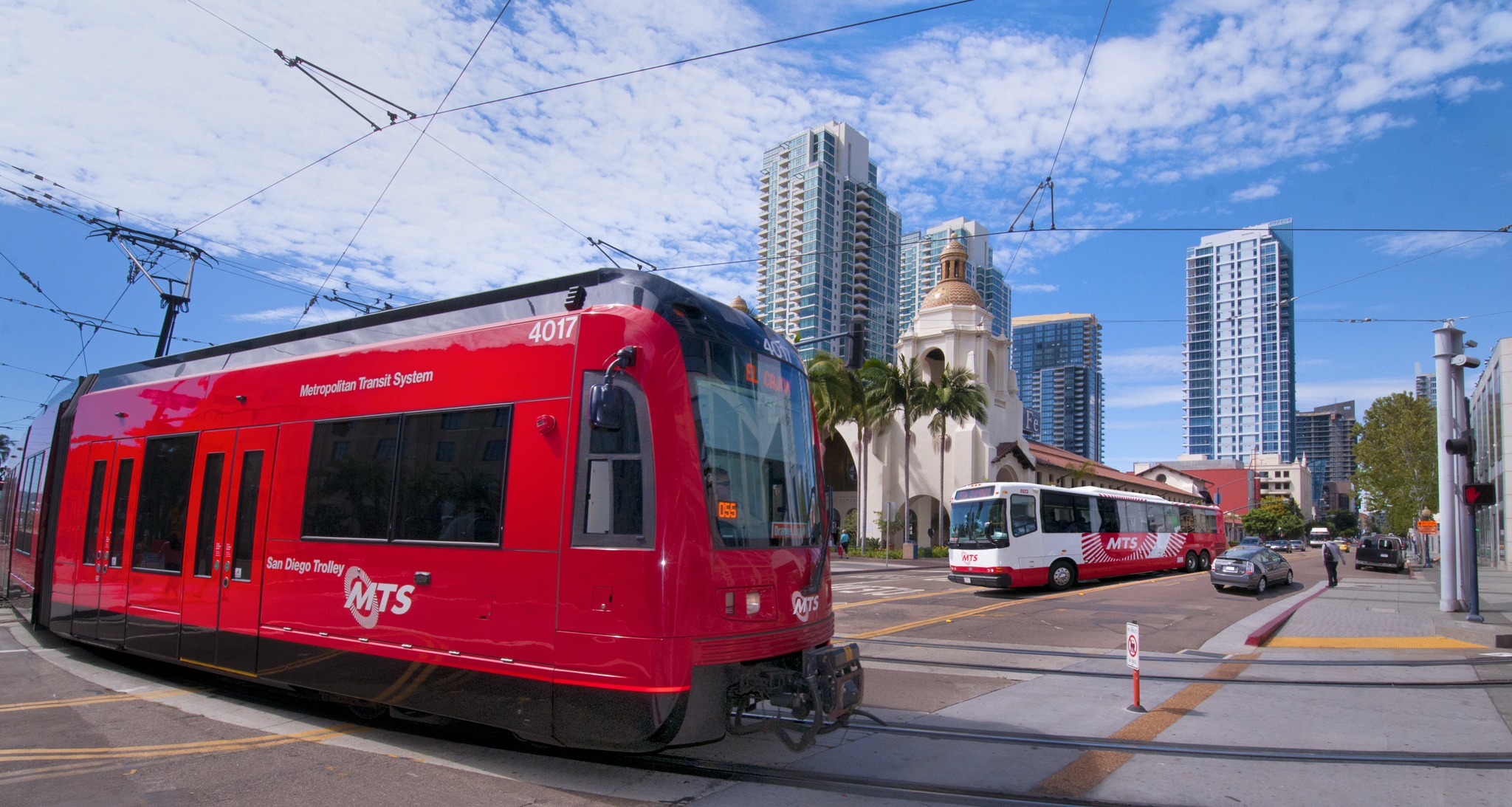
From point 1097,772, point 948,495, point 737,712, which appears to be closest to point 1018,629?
point 1097,772

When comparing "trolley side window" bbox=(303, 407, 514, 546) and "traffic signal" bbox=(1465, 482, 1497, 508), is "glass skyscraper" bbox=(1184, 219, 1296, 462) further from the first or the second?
"trolley side window" bbox=(303, 407, 514, 546)

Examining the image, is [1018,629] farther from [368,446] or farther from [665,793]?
[368,446]

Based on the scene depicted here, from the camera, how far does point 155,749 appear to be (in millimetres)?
6781

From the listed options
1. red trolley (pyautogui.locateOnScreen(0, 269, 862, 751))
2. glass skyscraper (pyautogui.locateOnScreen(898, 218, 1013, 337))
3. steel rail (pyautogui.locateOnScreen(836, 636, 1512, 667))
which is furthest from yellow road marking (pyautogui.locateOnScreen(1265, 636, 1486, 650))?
glass skyscraper (pyautogui.locateOnScreen(898, 218, 1013, 337))

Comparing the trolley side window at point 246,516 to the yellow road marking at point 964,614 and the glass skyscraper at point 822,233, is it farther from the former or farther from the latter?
the glass skyscraper at point 822,233

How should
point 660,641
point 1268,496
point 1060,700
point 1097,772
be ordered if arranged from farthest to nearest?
point 1268,496 → point 1060,700 → point 1097,772 → point 660,641

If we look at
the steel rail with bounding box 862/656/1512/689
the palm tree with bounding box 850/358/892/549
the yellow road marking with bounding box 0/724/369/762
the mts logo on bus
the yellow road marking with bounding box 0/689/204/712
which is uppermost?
the palm tree with bounding box 850/358/892/549

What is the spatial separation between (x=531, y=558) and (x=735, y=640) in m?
1.57

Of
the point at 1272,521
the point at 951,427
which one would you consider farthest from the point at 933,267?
the point at 951,427

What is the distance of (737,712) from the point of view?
582 centimetres

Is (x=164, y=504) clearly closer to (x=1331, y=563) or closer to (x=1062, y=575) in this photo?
(x=1062, y=575)

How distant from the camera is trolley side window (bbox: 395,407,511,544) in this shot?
20.2ft

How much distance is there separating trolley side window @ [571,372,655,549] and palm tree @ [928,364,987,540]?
40668mm

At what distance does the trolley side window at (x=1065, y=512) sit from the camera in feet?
75.4
